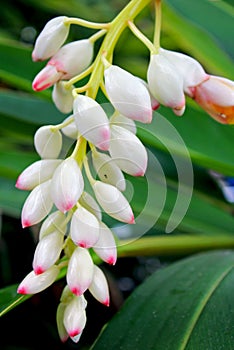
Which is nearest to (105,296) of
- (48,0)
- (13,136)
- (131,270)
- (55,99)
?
(55,99)

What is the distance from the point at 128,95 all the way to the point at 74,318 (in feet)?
0.62

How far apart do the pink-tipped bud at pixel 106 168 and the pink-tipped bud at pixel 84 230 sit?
0.16ft

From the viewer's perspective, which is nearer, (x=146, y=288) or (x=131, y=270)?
(x=146, y=288)

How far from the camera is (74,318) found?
1.72 ft

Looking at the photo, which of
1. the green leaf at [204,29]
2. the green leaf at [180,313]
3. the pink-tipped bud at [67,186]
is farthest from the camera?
the green leaf at [204,29]

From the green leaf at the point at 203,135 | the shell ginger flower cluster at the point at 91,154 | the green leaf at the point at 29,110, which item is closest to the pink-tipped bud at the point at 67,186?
the shell ginger flower cluster at the point at 91,154

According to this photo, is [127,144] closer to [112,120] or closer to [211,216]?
[112,120]

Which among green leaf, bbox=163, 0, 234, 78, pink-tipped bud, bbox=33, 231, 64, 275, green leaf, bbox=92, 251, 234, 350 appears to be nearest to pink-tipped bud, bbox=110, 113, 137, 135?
pink-tipped bud, bbox=33, 231, 64, 275

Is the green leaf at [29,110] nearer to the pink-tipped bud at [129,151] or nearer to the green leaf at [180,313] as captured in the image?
the green leaf at [180,313]

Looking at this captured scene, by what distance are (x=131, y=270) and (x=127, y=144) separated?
43.2 inches

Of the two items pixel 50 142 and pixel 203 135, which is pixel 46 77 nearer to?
pixel 50 142

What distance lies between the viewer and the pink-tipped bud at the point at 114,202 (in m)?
0.52

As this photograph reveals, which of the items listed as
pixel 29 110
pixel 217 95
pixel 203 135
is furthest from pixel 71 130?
pixel 29 110

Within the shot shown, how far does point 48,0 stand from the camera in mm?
1785
